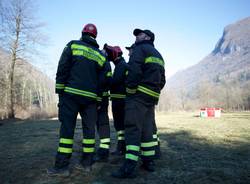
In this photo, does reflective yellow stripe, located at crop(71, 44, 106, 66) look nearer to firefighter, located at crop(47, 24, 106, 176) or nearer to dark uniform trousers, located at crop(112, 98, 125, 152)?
Result: firefighter, located at crop(47, 24, 106, 176)

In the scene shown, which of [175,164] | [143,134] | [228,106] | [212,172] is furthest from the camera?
[228,106]

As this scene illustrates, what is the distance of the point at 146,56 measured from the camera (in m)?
4.23

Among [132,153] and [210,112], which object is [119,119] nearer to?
[132,153]

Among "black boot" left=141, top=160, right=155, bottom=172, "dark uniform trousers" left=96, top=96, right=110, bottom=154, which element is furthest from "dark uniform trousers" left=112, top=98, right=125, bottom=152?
"black boot" left=141, top=160, right=155, bottom=172

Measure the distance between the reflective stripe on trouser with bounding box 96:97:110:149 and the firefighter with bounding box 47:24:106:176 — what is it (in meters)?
0.67

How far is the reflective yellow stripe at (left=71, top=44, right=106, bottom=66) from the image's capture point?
13.8ft

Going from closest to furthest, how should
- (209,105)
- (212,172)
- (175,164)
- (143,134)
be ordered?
(212,172) < (143,134) < (175,164) < (209,105)

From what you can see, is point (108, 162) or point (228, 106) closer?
point (108, 162)

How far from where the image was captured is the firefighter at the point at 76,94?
13.3 feet

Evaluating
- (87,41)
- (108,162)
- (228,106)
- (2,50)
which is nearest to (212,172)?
(108,162)

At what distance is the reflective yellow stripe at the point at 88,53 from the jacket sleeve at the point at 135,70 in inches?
25.9

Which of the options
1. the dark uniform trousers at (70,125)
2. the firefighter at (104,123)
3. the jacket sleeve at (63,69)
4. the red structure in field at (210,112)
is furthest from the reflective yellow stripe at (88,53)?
the red structure in field at (210,112)

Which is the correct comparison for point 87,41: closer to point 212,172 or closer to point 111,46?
point 111,46

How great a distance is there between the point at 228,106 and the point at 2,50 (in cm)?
7020
